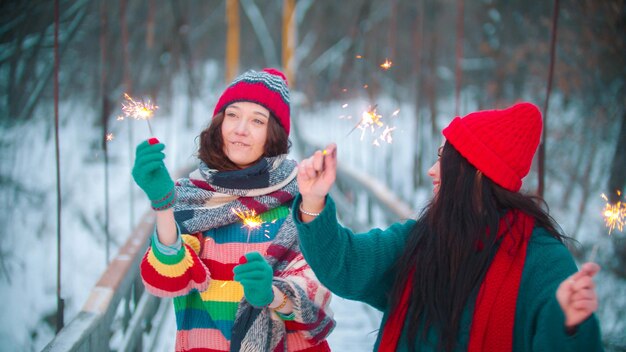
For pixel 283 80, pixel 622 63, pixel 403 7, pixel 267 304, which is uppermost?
pixel 403 7

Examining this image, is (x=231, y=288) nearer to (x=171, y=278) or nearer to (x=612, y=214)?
(x=171, y=278)

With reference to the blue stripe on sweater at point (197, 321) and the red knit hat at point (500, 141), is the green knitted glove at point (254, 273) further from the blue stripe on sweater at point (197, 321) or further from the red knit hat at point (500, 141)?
the red knit hat at point (500, 141)

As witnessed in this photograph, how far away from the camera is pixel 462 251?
1347 millimetres

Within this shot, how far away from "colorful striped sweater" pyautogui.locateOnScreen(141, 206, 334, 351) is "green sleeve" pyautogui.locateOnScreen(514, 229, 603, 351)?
0.57 metres

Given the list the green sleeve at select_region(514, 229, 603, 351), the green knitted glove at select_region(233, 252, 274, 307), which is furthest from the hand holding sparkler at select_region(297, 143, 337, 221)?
the green sleeve at select_region(514, 229, 603, 351)

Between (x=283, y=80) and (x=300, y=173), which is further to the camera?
(x=283, y=80)

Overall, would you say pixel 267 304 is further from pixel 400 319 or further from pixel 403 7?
pixel 403 7

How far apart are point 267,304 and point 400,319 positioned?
12.9 inches

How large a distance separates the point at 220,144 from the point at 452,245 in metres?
0.80

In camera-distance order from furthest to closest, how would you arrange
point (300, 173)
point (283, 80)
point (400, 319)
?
point (283, 80)
point (400, 319)
point (300, 173)

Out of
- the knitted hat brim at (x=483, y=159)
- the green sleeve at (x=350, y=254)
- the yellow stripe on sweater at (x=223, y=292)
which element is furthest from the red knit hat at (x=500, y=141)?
the yellow stripe on sweater at (x=223, y=292)

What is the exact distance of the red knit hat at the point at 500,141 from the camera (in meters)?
1.38

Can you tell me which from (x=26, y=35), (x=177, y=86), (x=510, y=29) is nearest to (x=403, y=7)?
(x=177, y=86)

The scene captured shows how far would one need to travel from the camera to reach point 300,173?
4.20 feet
